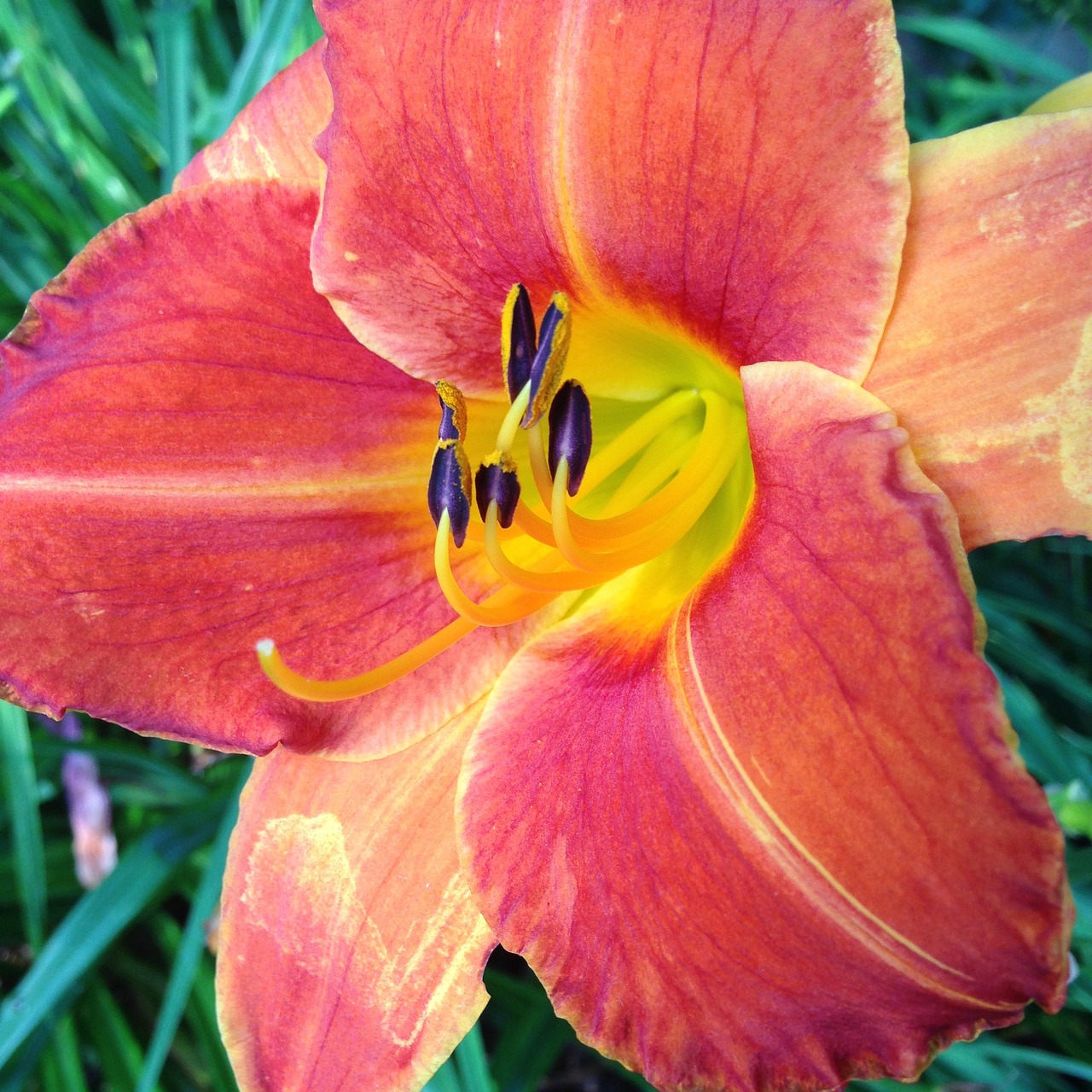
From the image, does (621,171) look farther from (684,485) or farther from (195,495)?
(195,495)

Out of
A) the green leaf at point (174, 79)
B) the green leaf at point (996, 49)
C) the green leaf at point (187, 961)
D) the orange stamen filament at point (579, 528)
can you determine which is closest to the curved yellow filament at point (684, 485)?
the orange stamen filament at point (579, 528)

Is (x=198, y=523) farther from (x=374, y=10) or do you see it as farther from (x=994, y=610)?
(x=994, y=610)

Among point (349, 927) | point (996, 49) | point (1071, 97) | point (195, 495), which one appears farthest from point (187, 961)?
point (996, 49)

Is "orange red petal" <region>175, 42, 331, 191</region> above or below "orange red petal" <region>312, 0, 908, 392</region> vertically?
above

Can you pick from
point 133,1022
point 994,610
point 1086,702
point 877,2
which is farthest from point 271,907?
point 1086,702

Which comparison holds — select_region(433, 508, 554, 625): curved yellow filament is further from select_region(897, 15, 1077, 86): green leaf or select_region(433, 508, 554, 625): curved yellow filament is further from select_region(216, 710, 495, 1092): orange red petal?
select_region(897, 15, 1077, 86): green leaf

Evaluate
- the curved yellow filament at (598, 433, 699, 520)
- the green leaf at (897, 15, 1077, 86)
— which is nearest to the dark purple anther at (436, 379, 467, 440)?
the curved yellow filament at (598, 433, 699, 520)
